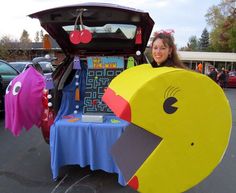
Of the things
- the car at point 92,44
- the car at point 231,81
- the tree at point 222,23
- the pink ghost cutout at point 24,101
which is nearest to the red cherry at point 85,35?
the car at point 92,44

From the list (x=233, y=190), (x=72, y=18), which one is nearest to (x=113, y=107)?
(x=72, y=18)

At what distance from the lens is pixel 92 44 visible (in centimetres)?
540

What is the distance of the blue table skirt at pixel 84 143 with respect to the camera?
4.36 meters

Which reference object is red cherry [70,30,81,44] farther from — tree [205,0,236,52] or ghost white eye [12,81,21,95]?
Answer: tree [205,0,236,52]

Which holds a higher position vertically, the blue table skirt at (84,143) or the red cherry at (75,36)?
the red cherry at (75,36)

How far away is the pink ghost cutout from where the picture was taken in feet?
14.7

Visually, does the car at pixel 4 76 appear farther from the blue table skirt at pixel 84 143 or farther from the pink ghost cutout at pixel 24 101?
the blue table skirt at pixel 84 143

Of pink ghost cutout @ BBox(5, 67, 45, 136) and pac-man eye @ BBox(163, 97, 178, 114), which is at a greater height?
pac-man eye @ BBox(163, 97, 178, 114)

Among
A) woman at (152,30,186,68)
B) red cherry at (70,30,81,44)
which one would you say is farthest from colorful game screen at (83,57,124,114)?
woman at (152,30,186,68)

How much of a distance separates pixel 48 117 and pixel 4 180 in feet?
3.28

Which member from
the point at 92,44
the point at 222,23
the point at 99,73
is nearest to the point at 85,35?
the point at 92,44

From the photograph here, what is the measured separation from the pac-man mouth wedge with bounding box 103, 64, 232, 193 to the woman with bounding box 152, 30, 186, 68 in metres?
0.40

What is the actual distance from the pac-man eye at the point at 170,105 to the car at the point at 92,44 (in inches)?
73.5

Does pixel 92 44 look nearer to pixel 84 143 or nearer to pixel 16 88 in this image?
pixel 16 88
